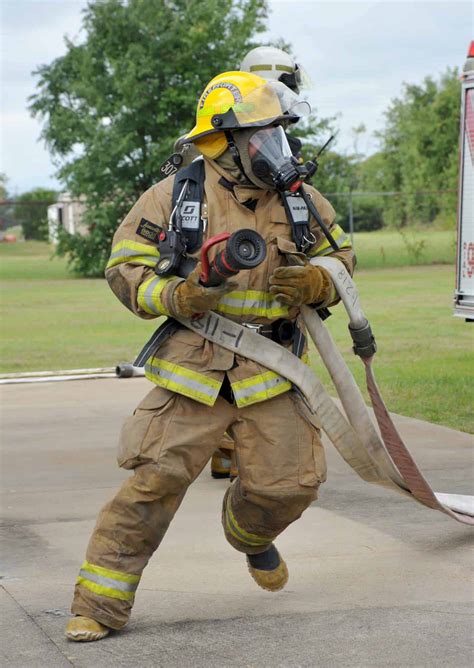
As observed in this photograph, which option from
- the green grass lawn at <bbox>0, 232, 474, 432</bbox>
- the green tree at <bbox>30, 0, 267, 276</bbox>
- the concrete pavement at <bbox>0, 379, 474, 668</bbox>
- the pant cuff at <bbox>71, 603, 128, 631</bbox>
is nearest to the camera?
the concrete pavement at <bbox>0, 379, 474, 668</bbox>

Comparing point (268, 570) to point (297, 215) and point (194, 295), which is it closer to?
point (194, 295)

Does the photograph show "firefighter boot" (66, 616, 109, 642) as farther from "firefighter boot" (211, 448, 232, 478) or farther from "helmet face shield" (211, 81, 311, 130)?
"firefighter boot" (211, 448, 232, 478)

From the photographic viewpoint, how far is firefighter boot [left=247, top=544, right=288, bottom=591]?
13.9 feet

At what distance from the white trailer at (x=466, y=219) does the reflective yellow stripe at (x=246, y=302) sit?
6.22m

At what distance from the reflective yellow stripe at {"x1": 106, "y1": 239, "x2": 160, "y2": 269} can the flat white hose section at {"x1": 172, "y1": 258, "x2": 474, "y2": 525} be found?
0.24 m

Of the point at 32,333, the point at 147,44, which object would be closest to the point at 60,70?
the point at 147,44

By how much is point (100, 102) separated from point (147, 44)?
2239 millimetres

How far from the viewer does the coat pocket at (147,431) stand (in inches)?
154

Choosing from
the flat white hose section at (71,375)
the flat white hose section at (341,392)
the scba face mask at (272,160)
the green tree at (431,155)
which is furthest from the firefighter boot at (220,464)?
the green tree at (431,155)

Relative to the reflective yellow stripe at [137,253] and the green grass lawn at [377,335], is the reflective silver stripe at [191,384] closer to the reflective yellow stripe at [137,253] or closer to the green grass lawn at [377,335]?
the reflective yellow stripe at [137,253]

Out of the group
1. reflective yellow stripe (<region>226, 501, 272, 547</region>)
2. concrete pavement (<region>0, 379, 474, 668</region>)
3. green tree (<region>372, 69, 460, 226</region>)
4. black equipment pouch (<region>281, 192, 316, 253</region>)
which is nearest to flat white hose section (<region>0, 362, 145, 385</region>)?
concrete pavement (<region>0, 379, 474, 668</region>)

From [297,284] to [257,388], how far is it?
38 cm

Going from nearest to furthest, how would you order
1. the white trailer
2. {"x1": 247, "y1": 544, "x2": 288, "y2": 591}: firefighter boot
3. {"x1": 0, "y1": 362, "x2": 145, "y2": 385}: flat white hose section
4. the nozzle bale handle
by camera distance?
1. the nozzle bale handle
2. {"x1": 247, "y1": 544, "x2": 288, "y2": 591}: firefighter boot
3. the white trailer
4. {"x1": 0, "y1": 362, "x2": 145, "y2": 385}: flat white hose section

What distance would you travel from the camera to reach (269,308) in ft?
13.4
